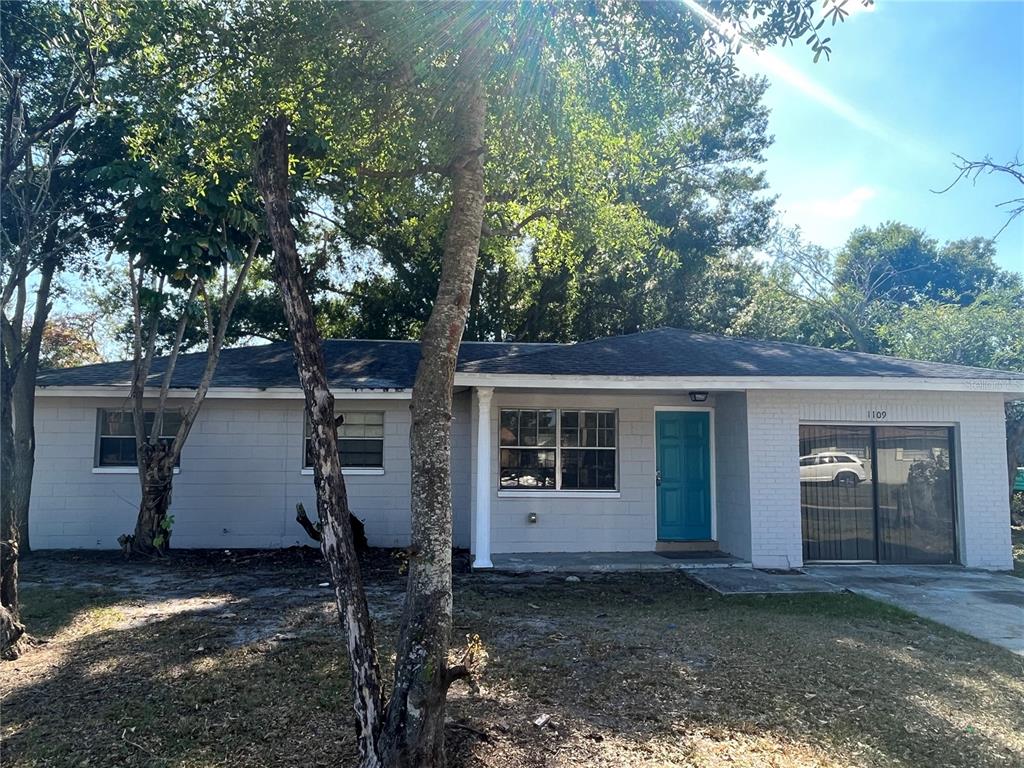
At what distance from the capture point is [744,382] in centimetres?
930

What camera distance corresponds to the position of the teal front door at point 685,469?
1091cm

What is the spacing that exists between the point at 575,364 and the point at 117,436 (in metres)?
7.68

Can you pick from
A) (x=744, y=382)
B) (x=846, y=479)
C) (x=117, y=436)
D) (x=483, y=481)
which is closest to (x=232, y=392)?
(x=117, y=436)

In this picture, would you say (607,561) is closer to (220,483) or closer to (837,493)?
(837,493)

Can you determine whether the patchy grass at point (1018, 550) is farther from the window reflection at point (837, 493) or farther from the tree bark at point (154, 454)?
the tree bark at point (154, 454)

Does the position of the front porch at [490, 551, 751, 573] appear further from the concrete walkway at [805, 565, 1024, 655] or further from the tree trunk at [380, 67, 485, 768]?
the tree trunk at [380, 67, 485, 768]

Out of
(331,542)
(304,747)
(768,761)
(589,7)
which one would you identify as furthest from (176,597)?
(589,7)

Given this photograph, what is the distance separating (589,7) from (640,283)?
54.5 feet

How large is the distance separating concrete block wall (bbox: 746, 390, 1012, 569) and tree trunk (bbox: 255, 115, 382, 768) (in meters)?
7.24

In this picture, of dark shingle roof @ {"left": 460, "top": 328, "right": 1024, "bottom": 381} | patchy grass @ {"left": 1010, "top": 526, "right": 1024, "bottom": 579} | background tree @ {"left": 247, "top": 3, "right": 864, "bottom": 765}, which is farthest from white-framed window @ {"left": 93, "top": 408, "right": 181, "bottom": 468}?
patchy grass @ {"left": 1010, "top": 526, "right": 1024, "bottom": 579}

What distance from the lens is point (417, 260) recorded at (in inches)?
794

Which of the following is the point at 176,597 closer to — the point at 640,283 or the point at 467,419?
the point at 467,419

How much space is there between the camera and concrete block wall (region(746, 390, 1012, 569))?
958 cm

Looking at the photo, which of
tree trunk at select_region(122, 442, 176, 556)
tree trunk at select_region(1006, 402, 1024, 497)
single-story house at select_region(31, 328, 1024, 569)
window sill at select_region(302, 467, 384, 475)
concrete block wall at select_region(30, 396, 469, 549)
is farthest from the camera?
tree trunk at select_region(1006, 402, 1024, 497)
